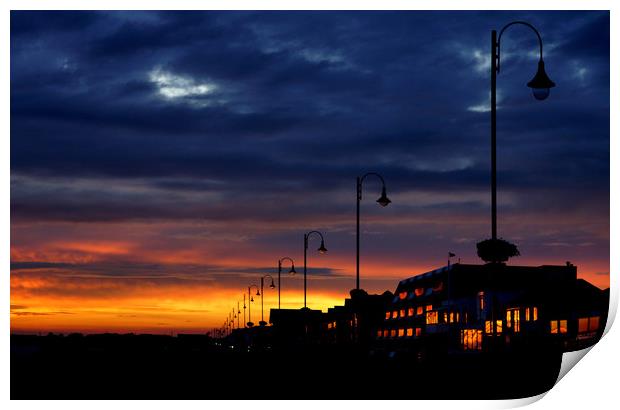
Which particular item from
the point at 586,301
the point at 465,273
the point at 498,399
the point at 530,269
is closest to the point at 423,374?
the point at 498,399

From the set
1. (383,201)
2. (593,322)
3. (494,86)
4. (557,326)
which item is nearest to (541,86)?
(494,86)

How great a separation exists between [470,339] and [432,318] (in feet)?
Answer: 108

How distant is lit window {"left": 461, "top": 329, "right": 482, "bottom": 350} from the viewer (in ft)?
391

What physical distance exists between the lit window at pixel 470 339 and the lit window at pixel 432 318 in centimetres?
2513

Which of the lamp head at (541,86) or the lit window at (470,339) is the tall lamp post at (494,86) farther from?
A: the lit window at (470,339)

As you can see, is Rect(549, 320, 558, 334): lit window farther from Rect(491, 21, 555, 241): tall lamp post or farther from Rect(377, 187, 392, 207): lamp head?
Rect(491, 21, 555, 241): tall lamp post

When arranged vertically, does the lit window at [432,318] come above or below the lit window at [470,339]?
above

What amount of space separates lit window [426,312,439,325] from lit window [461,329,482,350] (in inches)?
989

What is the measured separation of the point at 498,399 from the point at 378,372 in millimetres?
16971

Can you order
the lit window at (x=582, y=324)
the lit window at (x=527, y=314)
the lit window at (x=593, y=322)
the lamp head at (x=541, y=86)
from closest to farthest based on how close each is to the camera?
the lamp head at (x=541, y=86), the lit window at (x=593, y=322), the lit window at (x=582, y=324), the lit window at (x=527, y=314)

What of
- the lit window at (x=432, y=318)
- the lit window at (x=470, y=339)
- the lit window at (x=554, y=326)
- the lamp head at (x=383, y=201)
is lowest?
the lit window at (x=470, y=339)

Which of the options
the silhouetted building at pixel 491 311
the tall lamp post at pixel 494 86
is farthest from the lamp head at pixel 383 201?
the tall lamp post at pixel 494 86

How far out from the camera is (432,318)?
158m

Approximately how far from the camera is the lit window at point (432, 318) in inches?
6132
